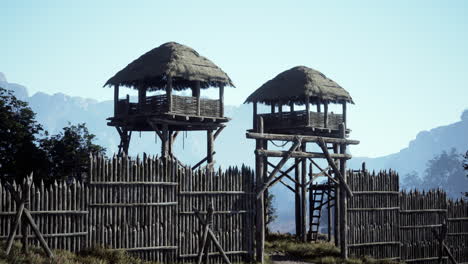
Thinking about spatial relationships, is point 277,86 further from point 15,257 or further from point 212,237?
point 15,257

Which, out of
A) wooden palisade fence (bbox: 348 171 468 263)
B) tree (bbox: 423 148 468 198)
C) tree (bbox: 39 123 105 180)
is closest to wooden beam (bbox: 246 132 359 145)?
wooden palisade fence (bbox: 348 171 468 263)

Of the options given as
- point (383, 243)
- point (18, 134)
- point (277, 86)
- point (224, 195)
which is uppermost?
point (277, 86)

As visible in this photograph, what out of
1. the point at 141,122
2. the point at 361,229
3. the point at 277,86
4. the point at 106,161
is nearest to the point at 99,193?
the point at 106,161

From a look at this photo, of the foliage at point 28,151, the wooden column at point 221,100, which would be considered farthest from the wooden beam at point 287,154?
the foliage at point 28,151

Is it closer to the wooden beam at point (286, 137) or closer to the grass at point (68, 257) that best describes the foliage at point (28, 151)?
the wooden beam at point (286, 137)

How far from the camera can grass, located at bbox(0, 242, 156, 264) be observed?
14.0 metres

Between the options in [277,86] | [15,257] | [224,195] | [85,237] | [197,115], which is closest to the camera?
[15,257]

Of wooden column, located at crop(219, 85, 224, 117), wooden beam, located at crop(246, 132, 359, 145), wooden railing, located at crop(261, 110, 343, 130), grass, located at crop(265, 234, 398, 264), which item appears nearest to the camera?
wooden beam, located at crop(246, 132, 359, 145)

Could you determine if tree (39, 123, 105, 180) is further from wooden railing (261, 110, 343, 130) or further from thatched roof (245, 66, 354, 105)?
wooden railing (261, 110, 343, 130)

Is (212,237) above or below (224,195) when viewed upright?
below

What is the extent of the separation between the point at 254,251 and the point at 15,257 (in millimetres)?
7921

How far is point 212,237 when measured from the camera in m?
17.1

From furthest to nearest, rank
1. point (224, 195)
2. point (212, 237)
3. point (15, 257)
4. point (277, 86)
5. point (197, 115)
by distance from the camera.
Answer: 1. point (277, 86)
2. point (197, 115)
3. point (224, 195)
4. point (212, 237)
5. point (15, 257)

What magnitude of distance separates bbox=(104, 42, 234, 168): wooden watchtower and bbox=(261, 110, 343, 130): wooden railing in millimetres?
2395
